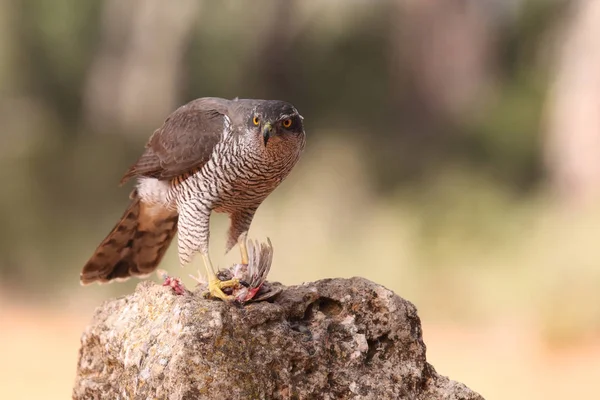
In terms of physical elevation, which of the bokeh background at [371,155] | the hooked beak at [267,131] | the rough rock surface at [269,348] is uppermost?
the bokeh background at [371,155]

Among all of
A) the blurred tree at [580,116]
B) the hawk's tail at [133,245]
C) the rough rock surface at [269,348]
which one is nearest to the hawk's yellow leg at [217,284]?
the rough rock surface at [269,348]

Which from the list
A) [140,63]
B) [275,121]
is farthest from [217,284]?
[140,63]

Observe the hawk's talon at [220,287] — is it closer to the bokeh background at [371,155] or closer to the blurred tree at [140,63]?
the bokeh background at [371,155]

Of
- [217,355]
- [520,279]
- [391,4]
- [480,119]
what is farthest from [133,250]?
[391,4]

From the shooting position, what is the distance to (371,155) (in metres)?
13.3

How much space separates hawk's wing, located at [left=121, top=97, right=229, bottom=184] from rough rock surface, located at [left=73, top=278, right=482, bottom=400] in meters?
0.78

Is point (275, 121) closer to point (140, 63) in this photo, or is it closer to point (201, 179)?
point (201, 179)

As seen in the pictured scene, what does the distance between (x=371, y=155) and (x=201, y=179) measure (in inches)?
374

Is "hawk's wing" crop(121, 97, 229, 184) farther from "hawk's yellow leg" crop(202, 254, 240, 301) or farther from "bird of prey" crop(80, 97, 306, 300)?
"hawk's yellow leg" crop(202, 254, 240, 301)

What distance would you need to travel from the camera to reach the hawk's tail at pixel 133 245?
4.54m

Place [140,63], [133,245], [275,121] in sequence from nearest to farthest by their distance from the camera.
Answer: [275,121]
[133,245]
[140,63]

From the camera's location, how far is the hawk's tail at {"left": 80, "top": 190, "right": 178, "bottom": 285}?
4.54 meters

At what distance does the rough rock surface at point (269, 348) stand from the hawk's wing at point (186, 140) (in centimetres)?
78

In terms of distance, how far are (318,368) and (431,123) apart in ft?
38.2
